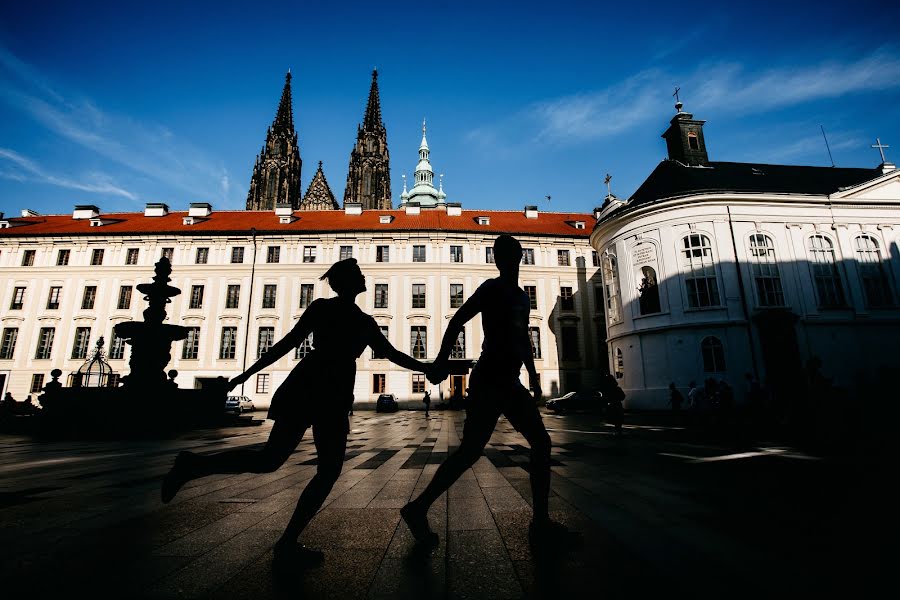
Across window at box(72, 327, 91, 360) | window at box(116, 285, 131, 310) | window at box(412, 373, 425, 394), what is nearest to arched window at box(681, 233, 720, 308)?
window at box(412, 373, 425, 394)

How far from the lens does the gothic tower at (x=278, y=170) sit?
61219 mm

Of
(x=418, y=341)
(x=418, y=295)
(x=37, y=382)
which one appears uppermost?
(x=418, y=295)

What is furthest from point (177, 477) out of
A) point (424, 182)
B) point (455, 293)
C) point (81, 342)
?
point (424, 182)

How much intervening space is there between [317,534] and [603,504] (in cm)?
268

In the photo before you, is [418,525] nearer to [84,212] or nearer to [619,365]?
[619,365]

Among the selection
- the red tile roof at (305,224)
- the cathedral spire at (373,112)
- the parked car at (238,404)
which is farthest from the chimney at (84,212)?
the cathedral spire at (373,112)

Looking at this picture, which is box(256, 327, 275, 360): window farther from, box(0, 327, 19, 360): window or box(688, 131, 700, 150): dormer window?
box(688, 131, 700, 150): dormer window

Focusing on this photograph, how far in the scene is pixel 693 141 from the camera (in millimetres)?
30641

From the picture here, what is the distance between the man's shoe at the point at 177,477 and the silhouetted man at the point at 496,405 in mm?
1449

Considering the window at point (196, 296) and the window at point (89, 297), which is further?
the window at point (89, 297)

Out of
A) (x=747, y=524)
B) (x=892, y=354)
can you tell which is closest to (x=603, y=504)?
(x=747, y=524)

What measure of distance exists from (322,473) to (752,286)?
2655 centimetres

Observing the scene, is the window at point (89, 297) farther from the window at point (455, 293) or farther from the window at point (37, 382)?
the window at point (455, 293)

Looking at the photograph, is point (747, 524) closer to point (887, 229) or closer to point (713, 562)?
point (713, 562)
